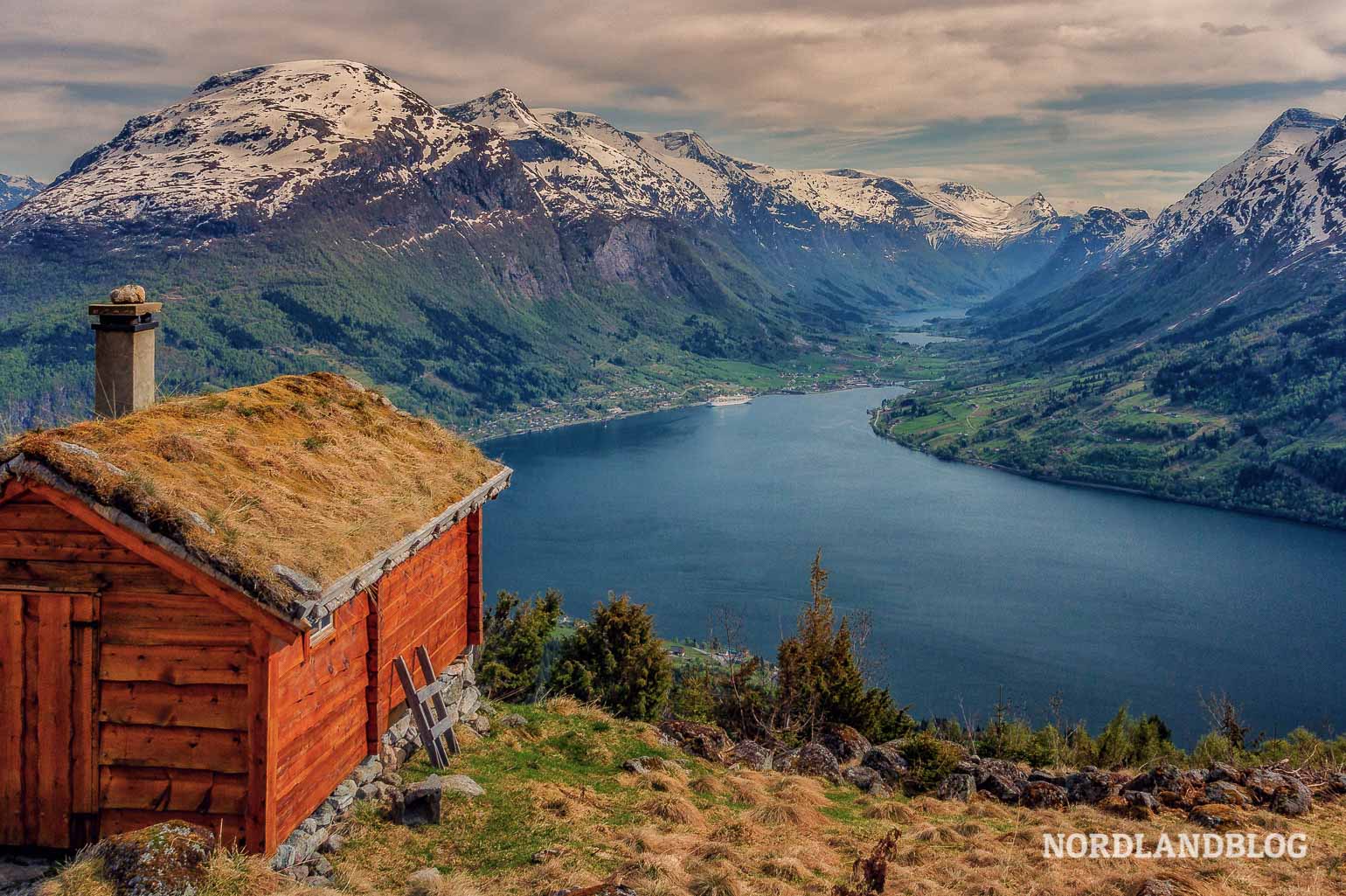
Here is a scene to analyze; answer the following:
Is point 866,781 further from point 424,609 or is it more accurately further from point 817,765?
point 424,609

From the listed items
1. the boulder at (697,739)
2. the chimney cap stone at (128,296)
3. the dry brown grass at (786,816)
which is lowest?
the boulder at (697,739)

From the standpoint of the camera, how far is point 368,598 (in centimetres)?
1670

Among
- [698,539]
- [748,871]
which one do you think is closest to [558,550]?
[698,539]

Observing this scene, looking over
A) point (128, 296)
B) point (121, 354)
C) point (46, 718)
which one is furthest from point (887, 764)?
point (128, 296)

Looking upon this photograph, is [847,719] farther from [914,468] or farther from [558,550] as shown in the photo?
[914,468]

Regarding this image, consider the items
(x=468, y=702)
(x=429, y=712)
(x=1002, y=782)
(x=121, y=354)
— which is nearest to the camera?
(x=429, y=712)

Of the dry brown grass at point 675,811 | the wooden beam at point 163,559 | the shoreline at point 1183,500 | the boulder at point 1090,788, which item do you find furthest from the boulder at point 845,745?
the shoreline at point 1183,500

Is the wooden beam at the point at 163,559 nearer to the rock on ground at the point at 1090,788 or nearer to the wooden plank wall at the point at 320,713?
the wooden plank wall at the point at 320,713

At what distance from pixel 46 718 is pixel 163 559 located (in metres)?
2.79

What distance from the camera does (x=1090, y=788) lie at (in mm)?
22375

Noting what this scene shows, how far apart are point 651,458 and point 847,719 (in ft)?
531

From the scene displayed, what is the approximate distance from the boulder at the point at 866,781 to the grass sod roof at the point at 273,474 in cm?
1125

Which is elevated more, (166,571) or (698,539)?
(166,571)

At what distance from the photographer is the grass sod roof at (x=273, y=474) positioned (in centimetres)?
1304
